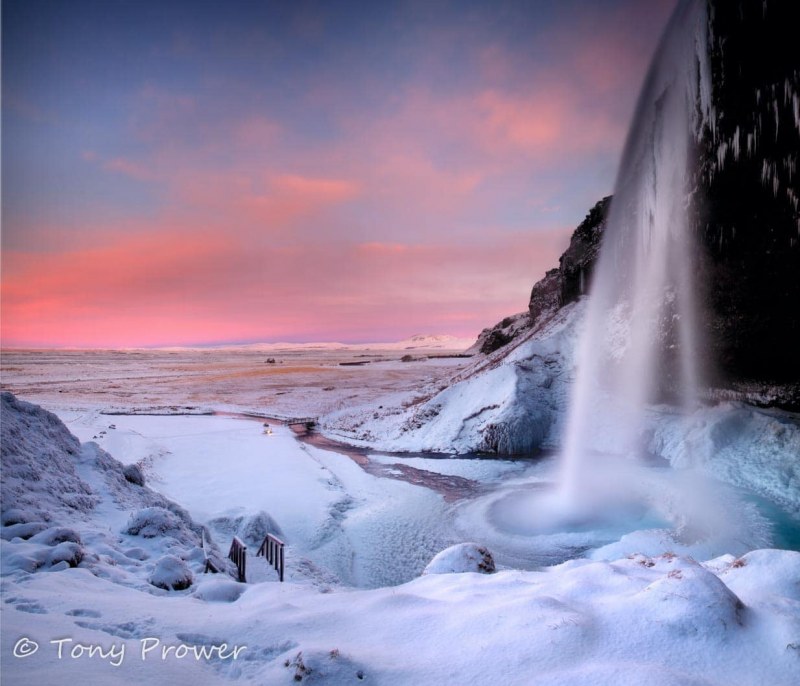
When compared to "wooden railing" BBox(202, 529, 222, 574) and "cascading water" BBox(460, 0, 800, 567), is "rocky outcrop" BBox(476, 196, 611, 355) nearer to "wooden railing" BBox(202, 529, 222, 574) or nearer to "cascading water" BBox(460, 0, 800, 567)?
"cascading water" BBox(460, 0, 800, 567)

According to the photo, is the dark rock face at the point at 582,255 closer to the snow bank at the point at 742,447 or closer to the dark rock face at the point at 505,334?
the dark rock face at the point at 505,334

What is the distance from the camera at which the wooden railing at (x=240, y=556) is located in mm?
6980

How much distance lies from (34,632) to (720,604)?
5.74 m

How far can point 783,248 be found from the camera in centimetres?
1170

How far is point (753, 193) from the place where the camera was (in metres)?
11.9

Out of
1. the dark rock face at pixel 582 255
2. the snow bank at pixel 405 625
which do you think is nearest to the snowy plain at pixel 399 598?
the snow bank at pixel 405 625

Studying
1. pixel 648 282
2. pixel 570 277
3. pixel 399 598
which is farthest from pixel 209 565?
pixel 570 277

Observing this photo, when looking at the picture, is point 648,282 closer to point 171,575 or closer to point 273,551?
point 273,551

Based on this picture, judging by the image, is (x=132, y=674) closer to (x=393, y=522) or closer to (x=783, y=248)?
(x=393, y=522)

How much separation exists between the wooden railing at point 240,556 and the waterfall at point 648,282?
8935 mm

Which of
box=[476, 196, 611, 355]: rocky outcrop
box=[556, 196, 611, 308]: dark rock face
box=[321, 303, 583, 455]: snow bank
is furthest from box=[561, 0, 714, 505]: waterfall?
box=[476, 196, 611, 355]: rocky outcrop

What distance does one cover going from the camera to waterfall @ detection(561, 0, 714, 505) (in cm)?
1323

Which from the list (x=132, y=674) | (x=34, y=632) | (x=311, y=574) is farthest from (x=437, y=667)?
(x=311, y=574)

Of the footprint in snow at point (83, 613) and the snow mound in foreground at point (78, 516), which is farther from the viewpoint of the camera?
the snow mound in foreground at point (78, 516)
